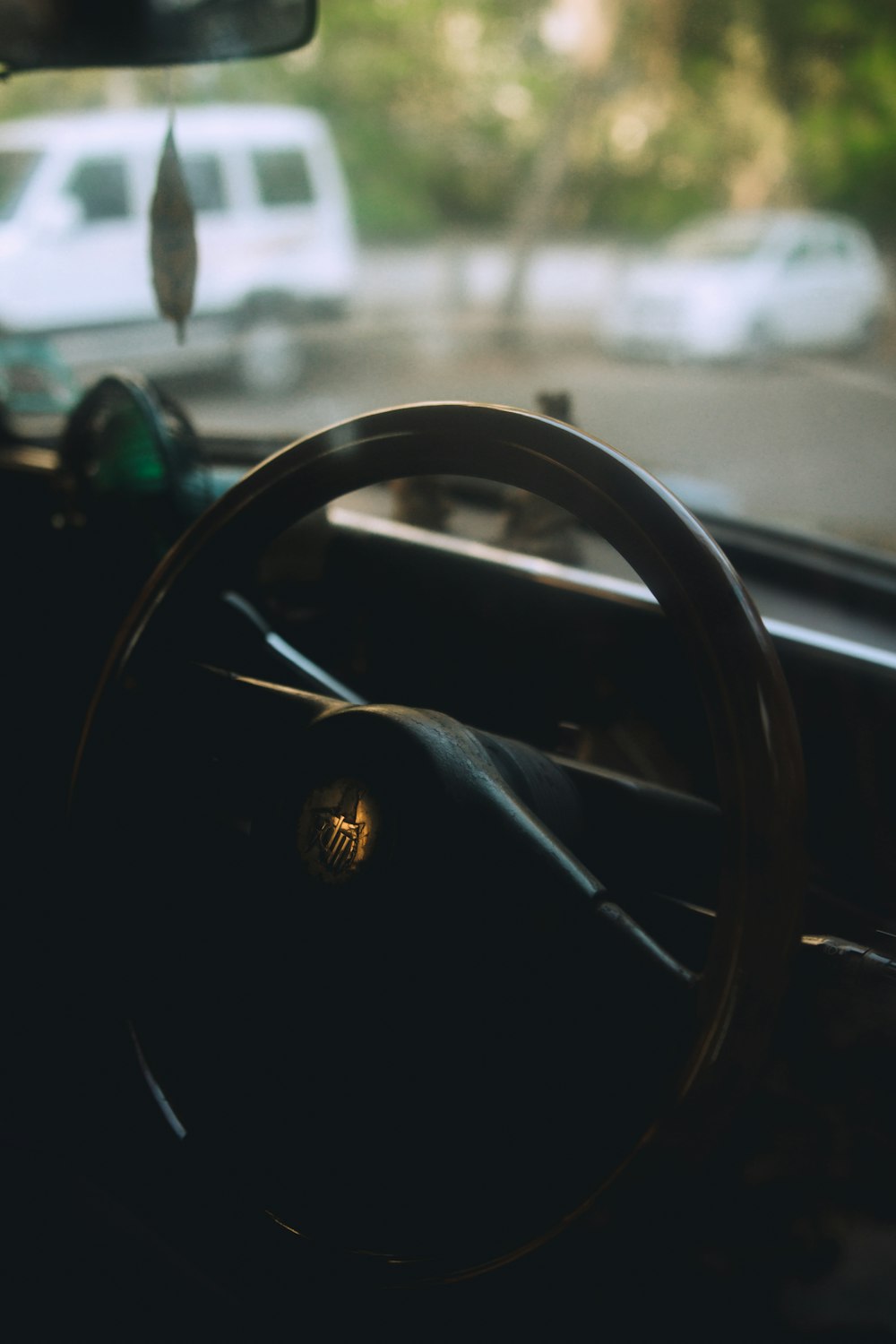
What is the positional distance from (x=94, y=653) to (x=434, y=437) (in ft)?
3.68

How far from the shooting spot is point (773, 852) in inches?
36.8

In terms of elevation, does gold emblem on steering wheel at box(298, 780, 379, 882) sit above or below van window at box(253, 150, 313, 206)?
below

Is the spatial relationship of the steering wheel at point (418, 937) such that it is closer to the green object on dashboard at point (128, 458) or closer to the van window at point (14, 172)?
the green object on dashboard at point (128, 458)

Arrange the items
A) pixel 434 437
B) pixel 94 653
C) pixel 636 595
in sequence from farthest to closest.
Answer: pixel 94 653 < pixel 636 595 < pixel 434 437

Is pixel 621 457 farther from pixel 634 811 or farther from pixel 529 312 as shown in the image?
pixel 529 312

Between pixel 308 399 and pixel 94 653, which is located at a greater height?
pixel 308 399

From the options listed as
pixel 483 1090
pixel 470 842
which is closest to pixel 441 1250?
pixel 483 1090

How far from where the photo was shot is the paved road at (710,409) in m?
1.92

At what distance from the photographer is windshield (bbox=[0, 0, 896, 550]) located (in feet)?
6.24

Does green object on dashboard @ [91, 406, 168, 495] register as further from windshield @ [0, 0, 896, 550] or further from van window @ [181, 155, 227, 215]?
van window @ [181, 155, 227, 215]

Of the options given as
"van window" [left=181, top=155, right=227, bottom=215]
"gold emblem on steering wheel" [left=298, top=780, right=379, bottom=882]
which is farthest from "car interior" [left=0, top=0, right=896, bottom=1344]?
→ "van window" [left=181, top=155, right=227, bottom=215]

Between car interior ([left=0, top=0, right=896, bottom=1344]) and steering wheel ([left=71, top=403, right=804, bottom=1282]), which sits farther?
car interior ([left=0, top=0, right=896, bottom=1344])

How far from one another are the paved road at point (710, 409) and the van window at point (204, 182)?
40 cm

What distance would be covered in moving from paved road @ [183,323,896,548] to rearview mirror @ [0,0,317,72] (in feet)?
1.75
